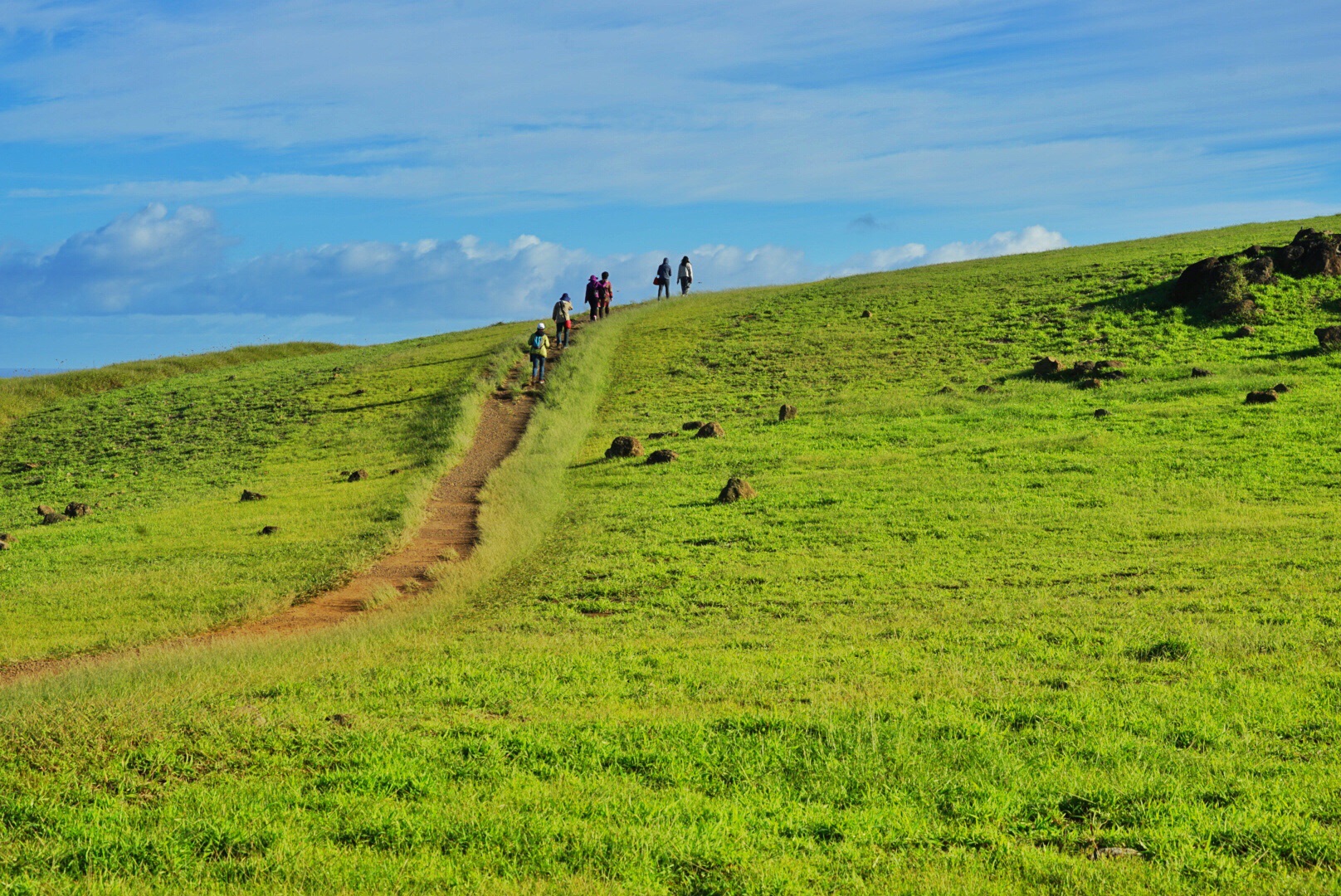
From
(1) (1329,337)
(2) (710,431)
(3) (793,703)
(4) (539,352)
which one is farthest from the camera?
(4) (539,352)

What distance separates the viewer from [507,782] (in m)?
8.49

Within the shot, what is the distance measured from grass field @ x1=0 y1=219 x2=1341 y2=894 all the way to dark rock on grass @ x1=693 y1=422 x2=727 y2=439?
11.0 feet

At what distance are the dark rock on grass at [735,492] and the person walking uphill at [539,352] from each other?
1775 centimetres

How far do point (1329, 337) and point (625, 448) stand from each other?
77.7ft

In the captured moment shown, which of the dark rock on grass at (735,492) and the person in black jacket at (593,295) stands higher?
the person in black jacket at (593,295)

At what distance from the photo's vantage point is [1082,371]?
35.5 metres

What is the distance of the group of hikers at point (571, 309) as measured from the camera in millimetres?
41219

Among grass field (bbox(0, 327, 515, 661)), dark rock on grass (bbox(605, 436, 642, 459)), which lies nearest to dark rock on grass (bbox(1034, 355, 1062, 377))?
dark rock on grass (bbox(605, 436, 642, 459))

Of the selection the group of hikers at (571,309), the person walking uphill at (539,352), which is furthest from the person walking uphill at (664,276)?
the person walking uphill at (539,352)

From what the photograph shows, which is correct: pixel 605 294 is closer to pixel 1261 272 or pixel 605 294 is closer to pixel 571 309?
pixel 571 309

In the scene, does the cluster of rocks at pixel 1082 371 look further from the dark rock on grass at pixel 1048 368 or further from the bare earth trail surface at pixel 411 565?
the bare earth trail surface at pixel 411 565

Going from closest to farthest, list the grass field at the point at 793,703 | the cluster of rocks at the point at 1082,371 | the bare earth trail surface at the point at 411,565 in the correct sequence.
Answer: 1. the grass field at the point at 793,703
2. the bare earth trail surface at the point at 411,565
3. the cluster of rocks at the point at 1082,371

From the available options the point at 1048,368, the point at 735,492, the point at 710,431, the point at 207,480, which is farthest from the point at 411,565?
the point at 1048,368

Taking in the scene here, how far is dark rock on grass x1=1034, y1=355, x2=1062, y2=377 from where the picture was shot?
35781 millimetres
